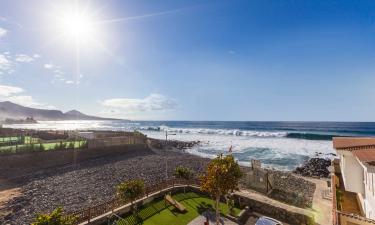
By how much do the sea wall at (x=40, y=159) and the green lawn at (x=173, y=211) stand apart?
21.6 metres

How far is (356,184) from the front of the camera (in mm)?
12406

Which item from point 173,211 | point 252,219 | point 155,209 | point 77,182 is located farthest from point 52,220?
point 77,182

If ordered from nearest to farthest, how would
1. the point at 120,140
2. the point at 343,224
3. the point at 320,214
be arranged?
1. the point at 343,224
2. the point at 320,214
3. the point at 120,140

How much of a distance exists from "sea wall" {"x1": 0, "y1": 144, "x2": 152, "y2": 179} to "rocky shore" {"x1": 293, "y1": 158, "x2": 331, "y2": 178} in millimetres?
33879

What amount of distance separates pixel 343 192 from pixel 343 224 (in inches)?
265

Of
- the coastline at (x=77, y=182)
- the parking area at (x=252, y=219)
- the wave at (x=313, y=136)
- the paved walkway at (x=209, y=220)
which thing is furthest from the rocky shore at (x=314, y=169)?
the wave at (x=313, y=136)

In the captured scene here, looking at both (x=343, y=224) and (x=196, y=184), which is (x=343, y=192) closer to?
(x=343, y=224)

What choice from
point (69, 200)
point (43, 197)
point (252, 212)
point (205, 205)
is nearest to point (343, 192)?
point (252, 212)

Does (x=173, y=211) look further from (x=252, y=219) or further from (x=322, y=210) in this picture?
(x=322, y=210)

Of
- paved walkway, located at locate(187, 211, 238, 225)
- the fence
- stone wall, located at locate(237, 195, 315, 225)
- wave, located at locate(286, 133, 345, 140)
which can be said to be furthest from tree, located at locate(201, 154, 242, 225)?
wave, located at locate(286, 133, 345, 140)

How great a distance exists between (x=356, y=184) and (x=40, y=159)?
36.8 meters

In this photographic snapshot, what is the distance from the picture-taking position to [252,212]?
1800cm

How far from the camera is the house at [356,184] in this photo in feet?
29.3

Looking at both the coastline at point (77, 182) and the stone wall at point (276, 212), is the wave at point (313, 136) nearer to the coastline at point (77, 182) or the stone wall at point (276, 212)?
the coastline at point (77, 182)
